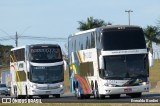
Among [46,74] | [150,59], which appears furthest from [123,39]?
[46,74]

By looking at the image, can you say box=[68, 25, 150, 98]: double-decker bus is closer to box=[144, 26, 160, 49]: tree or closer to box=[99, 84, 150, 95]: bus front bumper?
box=[99, 84, 150, 95]: bus front bumper

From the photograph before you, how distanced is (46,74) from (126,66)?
1202 centimetres

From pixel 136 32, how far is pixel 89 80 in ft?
17.7

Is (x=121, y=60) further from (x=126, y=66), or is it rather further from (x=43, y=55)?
(x=43, y=55)

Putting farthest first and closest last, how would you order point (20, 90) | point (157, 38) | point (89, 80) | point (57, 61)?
point (157, 38)
point (20, 90)
point (57, 61)
point (89, 80)

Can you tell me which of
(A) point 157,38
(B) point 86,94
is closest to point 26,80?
(B) point 86,94

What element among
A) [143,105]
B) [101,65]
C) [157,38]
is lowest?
[143,105]

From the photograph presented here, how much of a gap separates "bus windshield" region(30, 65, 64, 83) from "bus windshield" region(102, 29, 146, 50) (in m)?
11.2

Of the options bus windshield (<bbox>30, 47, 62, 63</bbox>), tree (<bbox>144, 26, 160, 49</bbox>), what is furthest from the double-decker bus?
tree (<bbox>144, 26, 160, 49</bbox>)

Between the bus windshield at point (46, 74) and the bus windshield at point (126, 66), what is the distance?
10988 mm

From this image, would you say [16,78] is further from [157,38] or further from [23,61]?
[157,38]

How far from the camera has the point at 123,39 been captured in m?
40.8

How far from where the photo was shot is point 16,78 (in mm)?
57656

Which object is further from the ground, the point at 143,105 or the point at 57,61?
the point at 57,61
